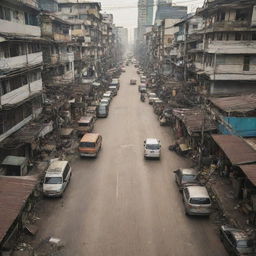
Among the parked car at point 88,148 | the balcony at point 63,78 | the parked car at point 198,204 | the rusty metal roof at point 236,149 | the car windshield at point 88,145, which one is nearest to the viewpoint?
the parked car at point 198,204

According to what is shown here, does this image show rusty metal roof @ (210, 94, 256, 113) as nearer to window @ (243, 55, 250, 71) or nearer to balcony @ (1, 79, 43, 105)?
window @ (243, 55, 250, 71)

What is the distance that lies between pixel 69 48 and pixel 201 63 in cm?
2204

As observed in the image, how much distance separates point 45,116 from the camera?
3384 cm

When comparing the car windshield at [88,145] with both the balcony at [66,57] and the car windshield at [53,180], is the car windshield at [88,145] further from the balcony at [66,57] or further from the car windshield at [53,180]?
the balcony at [66,57]

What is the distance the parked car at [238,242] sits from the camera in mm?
15117

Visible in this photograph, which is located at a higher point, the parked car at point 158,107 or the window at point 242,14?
the window at point 242,14

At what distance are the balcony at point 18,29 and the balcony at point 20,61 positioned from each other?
6.70 ft

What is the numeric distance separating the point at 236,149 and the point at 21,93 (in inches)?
749

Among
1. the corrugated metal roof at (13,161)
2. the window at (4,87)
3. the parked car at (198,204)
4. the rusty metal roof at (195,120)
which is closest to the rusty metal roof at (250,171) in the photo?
the parked car at (198,204)

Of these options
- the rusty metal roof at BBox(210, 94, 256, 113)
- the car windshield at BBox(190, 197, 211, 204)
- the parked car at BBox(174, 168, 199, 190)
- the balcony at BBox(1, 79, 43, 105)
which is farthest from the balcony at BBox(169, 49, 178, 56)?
A: the car windshield at BBox(190, 197, 211, 204)

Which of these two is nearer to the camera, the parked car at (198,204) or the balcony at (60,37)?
the parked car at (198,204)

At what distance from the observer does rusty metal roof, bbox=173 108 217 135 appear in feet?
94.1

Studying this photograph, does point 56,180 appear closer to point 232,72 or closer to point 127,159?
point 127,159

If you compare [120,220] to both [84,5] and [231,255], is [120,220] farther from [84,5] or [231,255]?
[84,5]
